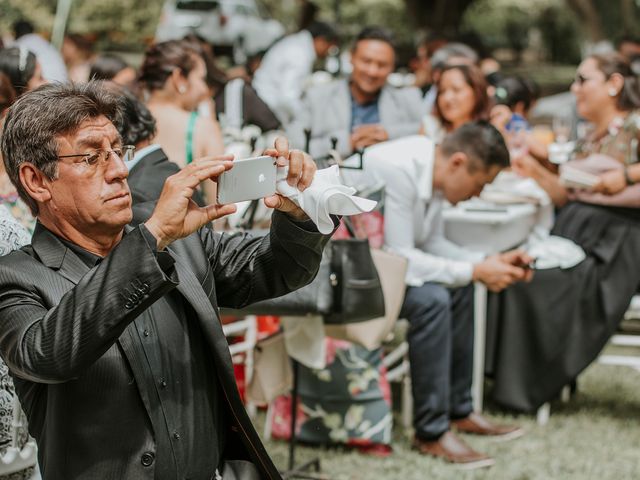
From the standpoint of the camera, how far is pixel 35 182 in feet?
6.61

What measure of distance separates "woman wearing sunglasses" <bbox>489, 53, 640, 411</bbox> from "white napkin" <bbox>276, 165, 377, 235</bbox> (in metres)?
3.06

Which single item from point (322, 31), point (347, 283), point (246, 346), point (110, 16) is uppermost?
point (110, 16)

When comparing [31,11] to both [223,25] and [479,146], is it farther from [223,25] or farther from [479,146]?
[479,146]

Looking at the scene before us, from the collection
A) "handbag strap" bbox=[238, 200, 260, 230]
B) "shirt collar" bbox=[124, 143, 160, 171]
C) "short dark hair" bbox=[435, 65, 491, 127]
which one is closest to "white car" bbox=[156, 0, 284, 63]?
"short dark hair" bbox=[435, 65, 491, 127]

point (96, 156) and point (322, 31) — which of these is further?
point (322, 31)

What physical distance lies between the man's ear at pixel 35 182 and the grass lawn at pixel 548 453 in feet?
8.22

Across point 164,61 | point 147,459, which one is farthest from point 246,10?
point 147,459

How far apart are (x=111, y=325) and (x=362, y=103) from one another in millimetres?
4587

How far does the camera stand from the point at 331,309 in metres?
3.61

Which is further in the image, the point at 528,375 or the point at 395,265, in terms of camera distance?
the point at 528,375

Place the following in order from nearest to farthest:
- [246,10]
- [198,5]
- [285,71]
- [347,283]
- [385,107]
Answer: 1. [347,283]
2. [385,107]
3. [285,71]
4. [198,5]
5. [246,10]

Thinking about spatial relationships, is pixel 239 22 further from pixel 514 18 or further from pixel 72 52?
pixel 514 18

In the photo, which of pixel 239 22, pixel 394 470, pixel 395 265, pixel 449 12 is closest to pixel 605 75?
pixel 395 265

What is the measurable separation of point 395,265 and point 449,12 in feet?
54.4
